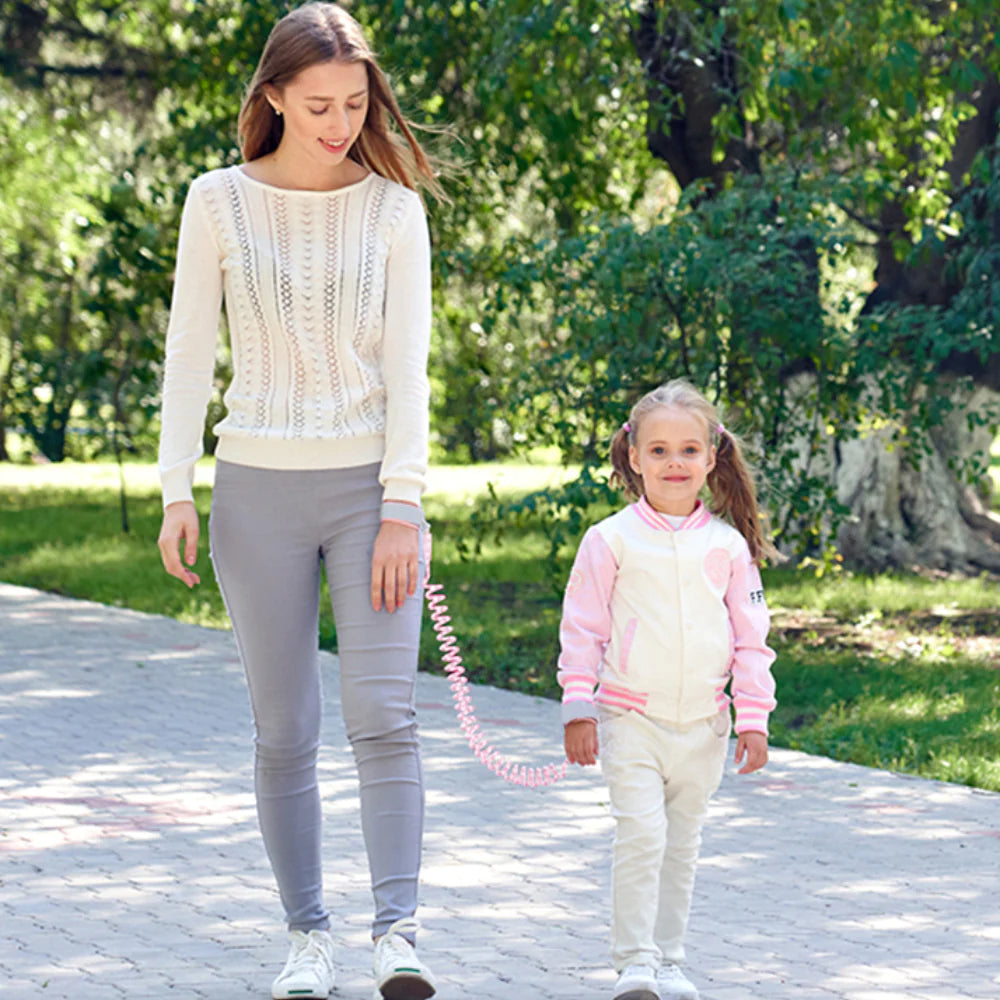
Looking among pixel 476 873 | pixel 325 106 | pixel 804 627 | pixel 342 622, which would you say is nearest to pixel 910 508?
pixel 804 627

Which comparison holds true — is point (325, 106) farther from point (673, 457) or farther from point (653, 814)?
point (653, 814)

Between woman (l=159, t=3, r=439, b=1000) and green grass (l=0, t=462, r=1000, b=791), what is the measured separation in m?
3.48

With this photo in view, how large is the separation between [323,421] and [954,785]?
360cm

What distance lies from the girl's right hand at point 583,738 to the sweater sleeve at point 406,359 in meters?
0.57

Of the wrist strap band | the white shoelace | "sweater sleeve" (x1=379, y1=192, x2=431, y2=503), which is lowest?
the white shoelace

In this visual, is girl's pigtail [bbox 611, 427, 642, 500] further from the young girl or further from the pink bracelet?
the pink bracelet

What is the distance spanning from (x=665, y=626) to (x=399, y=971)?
89 centimetres

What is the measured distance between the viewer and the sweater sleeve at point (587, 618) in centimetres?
374

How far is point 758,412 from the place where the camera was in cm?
883

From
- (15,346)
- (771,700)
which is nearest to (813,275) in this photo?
(771,700)

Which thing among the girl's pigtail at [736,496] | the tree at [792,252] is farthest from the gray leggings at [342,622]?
the tree at [792,252]

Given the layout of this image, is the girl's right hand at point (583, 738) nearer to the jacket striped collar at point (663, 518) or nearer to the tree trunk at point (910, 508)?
the jacket striped collar at point (663, 518)

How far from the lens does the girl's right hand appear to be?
367cm

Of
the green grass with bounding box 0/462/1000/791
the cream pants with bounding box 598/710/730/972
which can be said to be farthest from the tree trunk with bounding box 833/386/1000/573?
the cream pants with bounding box 598/710/730/972
